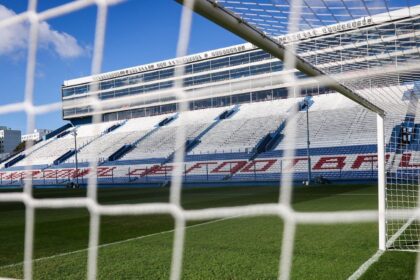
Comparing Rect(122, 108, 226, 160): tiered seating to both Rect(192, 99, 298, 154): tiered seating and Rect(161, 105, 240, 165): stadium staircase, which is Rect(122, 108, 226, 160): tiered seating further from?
Rect(192, 99, 298, 154): tiered seating

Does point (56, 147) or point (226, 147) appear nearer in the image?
point (226, 147)

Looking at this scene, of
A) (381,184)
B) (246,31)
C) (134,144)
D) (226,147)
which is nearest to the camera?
(246,31)

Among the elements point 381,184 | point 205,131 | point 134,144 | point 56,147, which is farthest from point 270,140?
point 381,184

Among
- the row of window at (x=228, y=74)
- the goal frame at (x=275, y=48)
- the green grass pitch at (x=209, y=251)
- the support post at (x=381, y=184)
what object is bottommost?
the green grass pitch at (x=209, y=251)

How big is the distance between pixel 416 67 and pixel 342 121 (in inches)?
696

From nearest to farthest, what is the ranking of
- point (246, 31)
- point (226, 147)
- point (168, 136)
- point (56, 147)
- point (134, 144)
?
point (246, 31) < point (226, 147) < point (168, 136) < point (56, 147) < point (134, 144)

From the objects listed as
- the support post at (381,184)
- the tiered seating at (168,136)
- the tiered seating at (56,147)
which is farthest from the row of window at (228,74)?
the tiered seating at (56,147)

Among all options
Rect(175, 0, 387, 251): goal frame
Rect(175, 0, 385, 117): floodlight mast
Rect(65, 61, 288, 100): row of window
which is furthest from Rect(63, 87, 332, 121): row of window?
Rect(175, 0, 385, 117): floodlight mast

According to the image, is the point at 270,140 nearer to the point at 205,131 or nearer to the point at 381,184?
the point at 205,131

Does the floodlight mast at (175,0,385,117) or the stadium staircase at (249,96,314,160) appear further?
the stadium staircase at (249,96,314,160)

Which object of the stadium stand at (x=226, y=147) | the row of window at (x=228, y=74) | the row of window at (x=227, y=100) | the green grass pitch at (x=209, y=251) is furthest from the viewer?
the row of window at (x=227, y=100)

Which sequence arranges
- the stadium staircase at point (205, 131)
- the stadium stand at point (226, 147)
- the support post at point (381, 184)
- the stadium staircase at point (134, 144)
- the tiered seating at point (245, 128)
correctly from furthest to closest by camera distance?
the stadium staircase at point (134, 144) → the stadium staircase at point (205, 131) → the tiered seating at point (245, 128) → the stadium stand at point (226, 147) → the support post at point (381, 184)

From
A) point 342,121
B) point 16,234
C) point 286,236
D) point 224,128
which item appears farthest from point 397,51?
point 224,128

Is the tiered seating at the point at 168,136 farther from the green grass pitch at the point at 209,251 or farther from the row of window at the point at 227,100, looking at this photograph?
the green grass pitch at the point at 209,251
